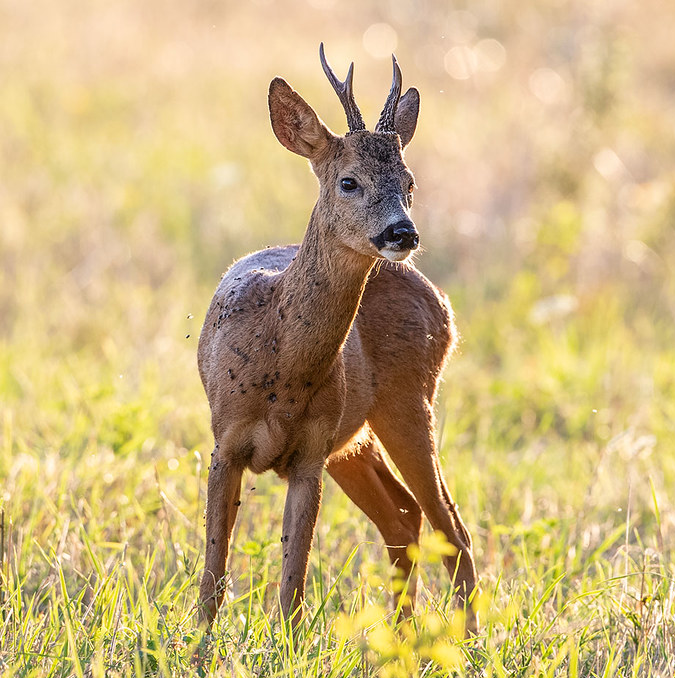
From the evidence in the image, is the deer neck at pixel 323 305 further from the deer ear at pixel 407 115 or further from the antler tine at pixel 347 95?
the deer ear at pixel 407 115

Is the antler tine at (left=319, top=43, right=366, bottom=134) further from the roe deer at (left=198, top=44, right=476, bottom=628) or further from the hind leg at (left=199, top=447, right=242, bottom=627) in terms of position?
the hind leg at (left=199, top=447, right=242, bottom=627)

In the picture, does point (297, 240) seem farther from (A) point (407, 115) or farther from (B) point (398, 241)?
(B) point (398, 241)

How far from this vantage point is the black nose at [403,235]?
12.4 ft

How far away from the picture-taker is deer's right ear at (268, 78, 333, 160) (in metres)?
4.21

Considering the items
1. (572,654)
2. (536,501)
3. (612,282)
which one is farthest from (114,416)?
(612,282)

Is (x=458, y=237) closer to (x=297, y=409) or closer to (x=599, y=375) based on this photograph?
(x=599, y=375)

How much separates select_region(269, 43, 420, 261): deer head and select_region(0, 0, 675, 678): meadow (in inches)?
42.6

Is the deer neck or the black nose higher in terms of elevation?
the black nose

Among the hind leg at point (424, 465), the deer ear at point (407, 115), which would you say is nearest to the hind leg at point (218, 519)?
the hind leg at point (424, 465)

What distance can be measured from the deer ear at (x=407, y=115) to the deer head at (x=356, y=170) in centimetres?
7

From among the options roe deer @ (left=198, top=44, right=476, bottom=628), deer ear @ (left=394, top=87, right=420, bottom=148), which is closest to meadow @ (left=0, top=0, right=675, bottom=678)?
roe deer @ (left=198, top=44, right=476, bottom=628)

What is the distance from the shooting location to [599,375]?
27.1ft

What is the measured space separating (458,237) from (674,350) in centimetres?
263

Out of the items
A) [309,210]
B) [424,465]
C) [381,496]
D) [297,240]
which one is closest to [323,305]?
[424,465]
